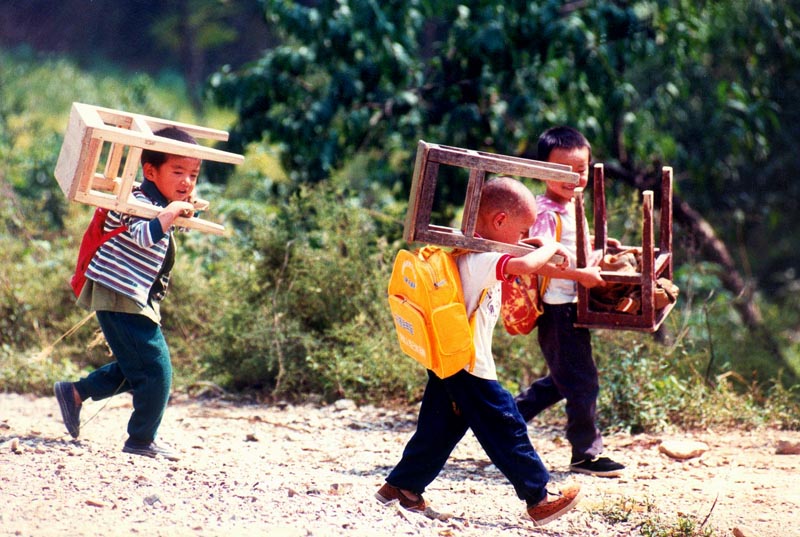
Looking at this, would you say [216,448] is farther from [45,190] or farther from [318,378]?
[45,190]

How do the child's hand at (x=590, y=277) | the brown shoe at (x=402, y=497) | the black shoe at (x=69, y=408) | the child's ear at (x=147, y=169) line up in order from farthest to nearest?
the black shoe at (x=69, y=408) → the child's ear at (x=147, y=169) → the child's hand at (x=590, y=277) → the brown shoe at (x=402, y=497)

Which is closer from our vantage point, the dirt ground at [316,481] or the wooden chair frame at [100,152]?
the dirt ground at [316,481]

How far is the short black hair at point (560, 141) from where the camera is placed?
4.08 meters

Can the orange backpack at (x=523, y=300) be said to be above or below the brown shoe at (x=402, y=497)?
above

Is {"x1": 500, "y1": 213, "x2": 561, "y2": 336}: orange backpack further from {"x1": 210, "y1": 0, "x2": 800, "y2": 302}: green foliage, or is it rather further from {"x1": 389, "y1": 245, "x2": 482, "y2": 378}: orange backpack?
{"x1": 210, "y1": 0, "x2": 800, "y2": 302}: green foliage

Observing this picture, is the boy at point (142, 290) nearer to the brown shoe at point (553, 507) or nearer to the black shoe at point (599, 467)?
the brown shoe at point (553, 507)

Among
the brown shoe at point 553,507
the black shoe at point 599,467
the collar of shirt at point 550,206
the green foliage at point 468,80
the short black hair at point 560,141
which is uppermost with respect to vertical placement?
the green foliage at point 468,80

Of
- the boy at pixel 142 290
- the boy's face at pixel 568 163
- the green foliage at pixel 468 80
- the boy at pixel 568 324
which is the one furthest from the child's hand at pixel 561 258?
the green foliage at pixel 468 80

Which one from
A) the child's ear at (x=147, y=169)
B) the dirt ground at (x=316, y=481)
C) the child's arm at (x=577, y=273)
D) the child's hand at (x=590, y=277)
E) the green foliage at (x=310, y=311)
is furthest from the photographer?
the green foliage at (x=310, y=311)

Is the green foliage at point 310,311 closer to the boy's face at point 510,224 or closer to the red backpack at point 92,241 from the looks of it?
the red backpack at point 92,241

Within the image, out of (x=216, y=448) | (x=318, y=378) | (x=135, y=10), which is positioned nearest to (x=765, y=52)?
(x=318, y=378)

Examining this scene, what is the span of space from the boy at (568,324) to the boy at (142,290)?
145 centimetres

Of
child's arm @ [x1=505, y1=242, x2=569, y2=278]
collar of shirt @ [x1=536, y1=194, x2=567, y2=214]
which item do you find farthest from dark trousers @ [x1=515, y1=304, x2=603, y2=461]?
child's arm @ [x1=505, y1=242, x2=569, y2=278]

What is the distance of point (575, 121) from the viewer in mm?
6629
